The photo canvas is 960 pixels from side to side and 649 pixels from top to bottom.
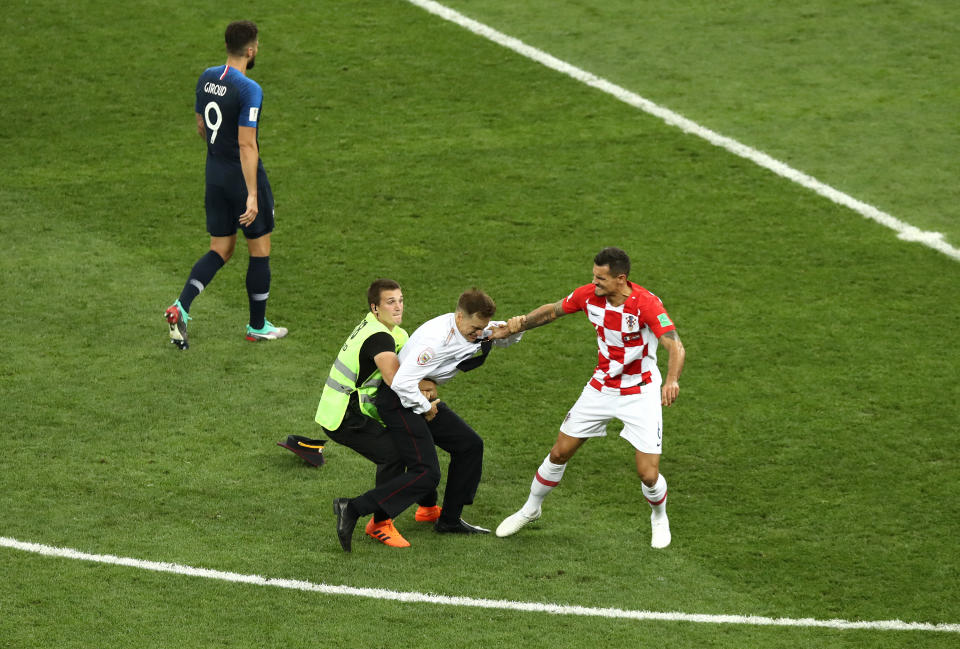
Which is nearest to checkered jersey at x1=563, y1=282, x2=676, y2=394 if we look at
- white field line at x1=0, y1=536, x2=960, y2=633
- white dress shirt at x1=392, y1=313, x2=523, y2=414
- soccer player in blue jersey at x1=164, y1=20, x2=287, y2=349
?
white dress shirt at x1=392, y1=313, x2=523, y2=414

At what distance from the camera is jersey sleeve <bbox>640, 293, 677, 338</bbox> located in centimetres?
801

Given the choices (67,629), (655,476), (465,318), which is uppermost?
(465,318)

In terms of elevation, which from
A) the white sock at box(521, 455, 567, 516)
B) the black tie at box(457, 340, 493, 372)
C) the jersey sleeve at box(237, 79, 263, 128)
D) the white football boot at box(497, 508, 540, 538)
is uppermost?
the jersey sleeve at box(237, 79, 263, 128)

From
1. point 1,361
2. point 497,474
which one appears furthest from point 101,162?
point 497,474

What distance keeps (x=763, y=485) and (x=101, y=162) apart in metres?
8.71

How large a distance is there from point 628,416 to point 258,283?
391cm

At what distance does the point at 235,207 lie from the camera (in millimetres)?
10883

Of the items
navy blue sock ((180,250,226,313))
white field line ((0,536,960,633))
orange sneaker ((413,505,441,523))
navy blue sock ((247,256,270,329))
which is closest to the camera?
white field line ((0,536,960,633))

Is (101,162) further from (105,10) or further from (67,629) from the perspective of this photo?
(67,629)

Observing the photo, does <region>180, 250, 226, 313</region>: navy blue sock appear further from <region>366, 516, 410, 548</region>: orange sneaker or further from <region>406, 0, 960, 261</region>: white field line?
<region>406, 0, 960, 261</region>: white field line

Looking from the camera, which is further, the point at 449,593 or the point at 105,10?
the point at 105,10

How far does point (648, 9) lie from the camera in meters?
19.0

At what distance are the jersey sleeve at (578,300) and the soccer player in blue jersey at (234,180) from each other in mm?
3209

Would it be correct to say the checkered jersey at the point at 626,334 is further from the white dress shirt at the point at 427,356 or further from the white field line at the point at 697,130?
the white field line at the point at 697,130
